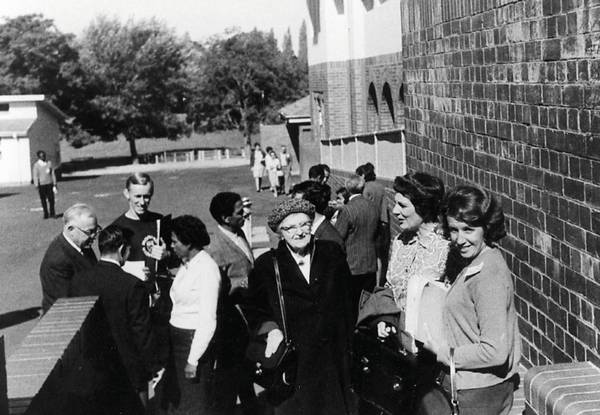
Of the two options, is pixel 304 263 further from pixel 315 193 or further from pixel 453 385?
pixel 315 193

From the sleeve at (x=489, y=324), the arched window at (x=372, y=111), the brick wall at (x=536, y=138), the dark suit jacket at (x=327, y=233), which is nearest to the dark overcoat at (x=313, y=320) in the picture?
the brick wall at (x=536, y=138)

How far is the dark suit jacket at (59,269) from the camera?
6.55 m

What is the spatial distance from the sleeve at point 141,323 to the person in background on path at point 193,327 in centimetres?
15

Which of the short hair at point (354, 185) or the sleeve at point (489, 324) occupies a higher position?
the short hair at point (354, 185)

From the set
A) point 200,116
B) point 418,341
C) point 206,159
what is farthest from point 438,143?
point 200,116

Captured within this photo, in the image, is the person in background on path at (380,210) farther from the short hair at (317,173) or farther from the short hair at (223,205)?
the short hair at (223,205)

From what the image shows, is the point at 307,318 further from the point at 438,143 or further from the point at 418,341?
the point at 438,143

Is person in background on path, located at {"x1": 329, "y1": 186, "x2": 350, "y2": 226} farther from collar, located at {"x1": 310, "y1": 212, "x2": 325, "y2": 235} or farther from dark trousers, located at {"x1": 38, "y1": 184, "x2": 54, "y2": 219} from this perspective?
dark trousers, located at {"x1": 38, "y1": 184, "x2": 54, "y2": 219}

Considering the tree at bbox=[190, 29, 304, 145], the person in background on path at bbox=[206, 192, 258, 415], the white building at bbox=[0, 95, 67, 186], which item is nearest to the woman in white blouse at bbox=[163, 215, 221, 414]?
the person in background on path at bbox=[206, 192, 258, 415]

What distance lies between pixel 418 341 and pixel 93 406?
81.4 inches

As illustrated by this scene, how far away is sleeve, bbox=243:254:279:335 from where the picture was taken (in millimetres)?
5078

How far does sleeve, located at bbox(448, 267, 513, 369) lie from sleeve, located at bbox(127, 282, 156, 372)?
2673mm

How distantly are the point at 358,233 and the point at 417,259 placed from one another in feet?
13.2

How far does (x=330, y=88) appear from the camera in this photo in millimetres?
24969
